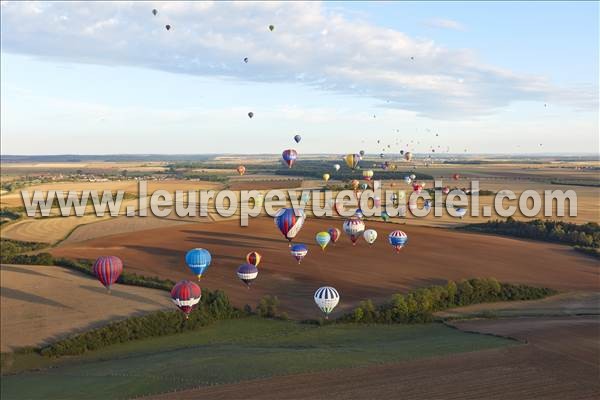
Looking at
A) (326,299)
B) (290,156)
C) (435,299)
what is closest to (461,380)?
A: (326,299)

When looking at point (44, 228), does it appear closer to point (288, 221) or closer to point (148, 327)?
point (288, 221)

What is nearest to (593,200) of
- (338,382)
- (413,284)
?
(413,284)

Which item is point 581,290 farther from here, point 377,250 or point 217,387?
point 217,387

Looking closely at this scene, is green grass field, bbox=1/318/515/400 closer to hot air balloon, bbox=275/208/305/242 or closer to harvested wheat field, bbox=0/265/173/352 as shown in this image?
harvested wheat field, bbox=0/265/173/352

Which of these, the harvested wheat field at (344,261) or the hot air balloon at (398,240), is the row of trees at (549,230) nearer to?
the harvested wheat field at (344,261)

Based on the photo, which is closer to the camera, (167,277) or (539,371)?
(539,371)

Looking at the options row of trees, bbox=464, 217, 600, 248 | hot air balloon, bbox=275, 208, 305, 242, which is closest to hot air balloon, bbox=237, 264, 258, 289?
hot air balloon, bbox=275, 208, 305, 242
